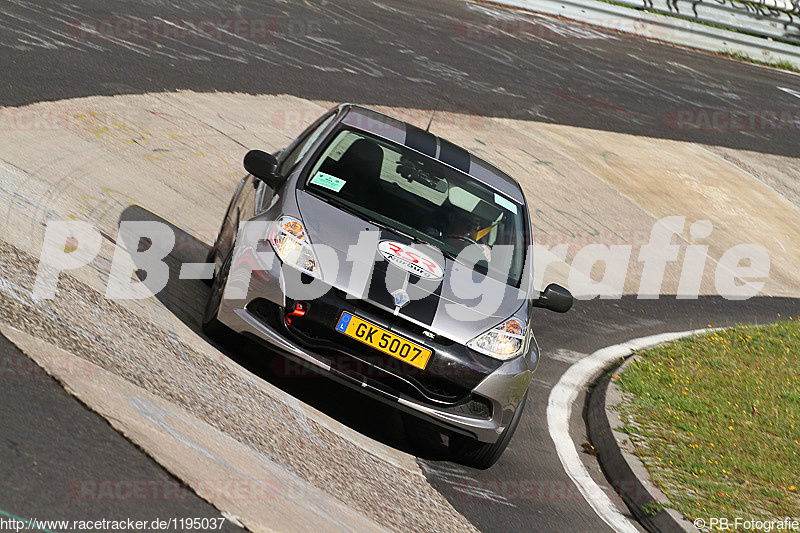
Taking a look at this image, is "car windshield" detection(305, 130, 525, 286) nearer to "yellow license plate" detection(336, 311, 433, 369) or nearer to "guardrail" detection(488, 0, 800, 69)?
"yellow license plate" detection(336, 311, 433, 369)

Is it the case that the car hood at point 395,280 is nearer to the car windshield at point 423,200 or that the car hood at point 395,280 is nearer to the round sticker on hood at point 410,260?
the round sticker on hood at point 410,260

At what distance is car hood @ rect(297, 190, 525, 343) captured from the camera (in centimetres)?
537

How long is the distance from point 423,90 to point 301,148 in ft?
27.3

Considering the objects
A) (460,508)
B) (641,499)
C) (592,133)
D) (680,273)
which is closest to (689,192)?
(592,133)

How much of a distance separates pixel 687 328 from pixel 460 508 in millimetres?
6281

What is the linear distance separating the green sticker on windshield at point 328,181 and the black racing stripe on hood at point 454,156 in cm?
95

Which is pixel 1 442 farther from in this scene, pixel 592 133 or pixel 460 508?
pixel 592 133

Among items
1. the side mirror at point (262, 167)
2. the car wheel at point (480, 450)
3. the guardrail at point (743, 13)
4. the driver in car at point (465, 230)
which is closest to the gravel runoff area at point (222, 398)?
the car wheel at point (480, 450)

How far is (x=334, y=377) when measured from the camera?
5.35m

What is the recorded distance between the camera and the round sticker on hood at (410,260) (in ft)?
18.5

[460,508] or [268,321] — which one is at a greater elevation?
[268,321]

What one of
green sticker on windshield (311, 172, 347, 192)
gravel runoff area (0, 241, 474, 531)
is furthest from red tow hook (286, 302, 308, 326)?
green sticker on windshield (311, 172, 347, 192)

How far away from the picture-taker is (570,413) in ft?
24.9

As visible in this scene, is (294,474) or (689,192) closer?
(294,474)
